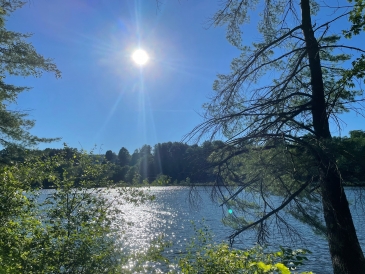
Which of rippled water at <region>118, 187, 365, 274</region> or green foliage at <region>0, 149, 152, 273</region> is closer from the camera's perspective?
green foliage at <region>0, 149, 152, 273</region>

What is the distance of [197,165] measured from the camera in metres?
5.16

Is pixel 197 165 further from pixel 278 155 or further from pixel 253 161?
pixel 278 155

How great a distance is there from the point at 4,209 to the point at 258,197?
13.6ft

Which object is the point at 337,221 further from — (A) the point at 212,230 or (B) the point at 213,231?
(B) the point at 213,231

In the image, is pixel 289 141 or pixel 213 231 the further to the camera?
pixel 213 231

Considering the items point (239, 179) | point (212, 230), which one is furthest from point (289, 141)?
point (212, 230)

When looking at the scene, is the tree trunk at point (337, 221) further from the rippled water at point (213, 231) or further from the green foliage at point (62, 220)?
the green foliage at point (62, 220)

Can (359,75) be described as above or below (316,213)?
above

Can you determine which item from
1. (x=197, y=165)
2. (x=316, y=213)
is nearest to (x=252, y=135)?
(x=197, y=165)

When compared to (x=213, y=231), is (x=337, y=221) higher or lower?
higher

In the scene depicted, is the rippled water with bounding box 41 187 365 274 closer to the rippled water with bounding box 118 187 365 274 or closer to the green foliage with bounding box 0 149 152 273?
the rippled water with bounding box 118 187 365 274

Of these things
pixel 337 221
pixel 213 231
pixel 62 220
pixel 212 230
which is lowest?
pixel 213 231

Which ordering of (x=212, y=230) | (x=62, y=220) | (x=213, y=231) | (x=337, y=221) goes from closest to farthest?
(x=62, y=220) → (x=337, y=221) → (x=212, y=230) → (x=213, y=231)

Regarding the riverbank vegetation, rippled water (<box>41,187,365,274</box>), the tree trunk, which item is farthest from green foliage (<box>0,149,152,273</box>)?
the tree trunk
